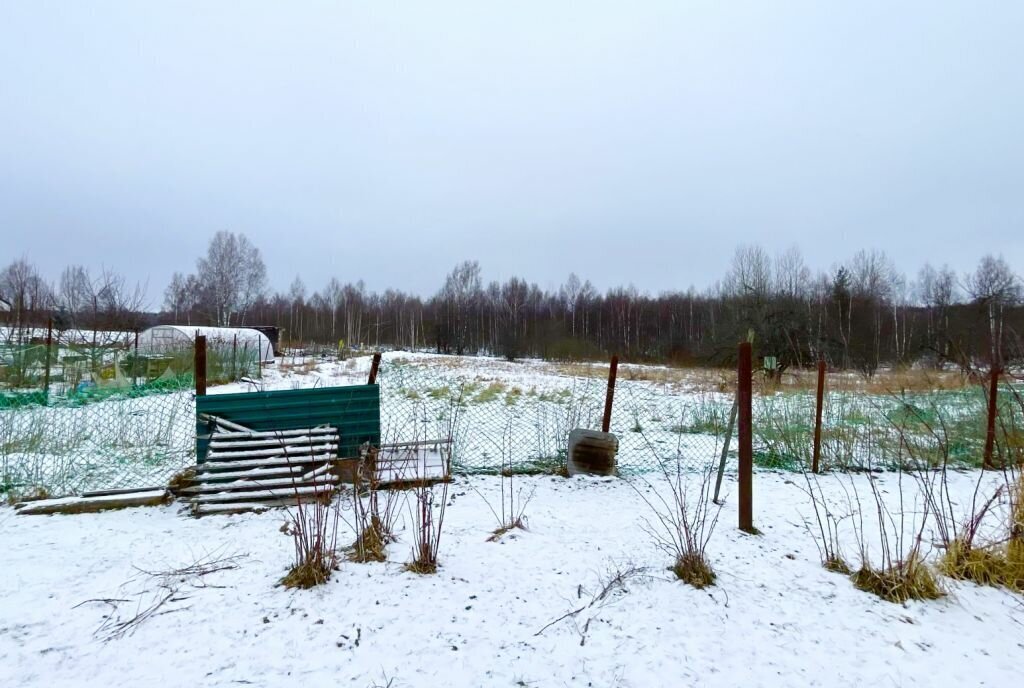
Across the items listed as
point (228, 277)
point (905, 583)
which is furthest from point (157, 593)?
point (228, 277)

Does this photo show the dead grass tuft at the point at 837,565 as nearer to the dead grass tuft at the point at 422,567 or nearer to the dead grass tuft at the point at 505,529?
the dead grass tuft at the point at 505,529

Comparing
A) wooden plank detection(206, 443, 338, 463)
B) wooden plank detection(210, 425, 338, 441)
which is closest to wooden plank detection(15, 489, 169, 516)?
wooden plank detection(206, 443, 338, 463)

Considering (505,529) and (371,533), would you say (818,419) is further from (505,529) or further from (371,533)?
(371,533)

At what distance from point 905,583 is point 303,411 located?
493cm

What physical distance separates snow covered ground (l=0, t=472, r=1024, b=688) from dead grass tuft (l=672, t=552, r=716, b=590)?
7cm

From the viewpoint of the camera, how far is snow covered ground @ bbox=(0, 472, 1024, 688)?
2076mm

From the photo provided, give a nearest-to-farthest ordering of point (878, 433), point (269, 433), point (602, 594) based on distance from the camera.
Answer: point (602, 594) → point (269, 433) → point (878, 433)

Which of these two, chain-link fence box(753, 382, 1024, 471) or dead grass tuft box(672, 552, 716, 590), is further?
chain-link fence box(753, 382, 1024, 471)

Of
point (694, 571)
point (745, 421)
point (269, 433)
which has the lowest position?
point (694, 571)

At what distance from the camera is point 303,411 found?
493cm

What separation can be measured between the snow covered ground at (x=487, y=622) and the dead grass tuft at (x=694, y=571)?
7cm

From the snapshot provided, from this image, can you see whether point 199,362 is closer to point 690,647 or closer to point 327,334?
point 690,647

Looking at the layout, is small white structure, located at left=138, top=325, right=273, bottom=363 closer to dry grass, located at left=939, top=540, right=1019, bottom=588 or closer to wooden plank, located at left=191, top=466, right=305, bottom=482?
wooden plank, located at left=191, top=466, right=305, bottom=482

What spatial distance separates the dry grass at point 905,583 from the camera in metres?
2.68
